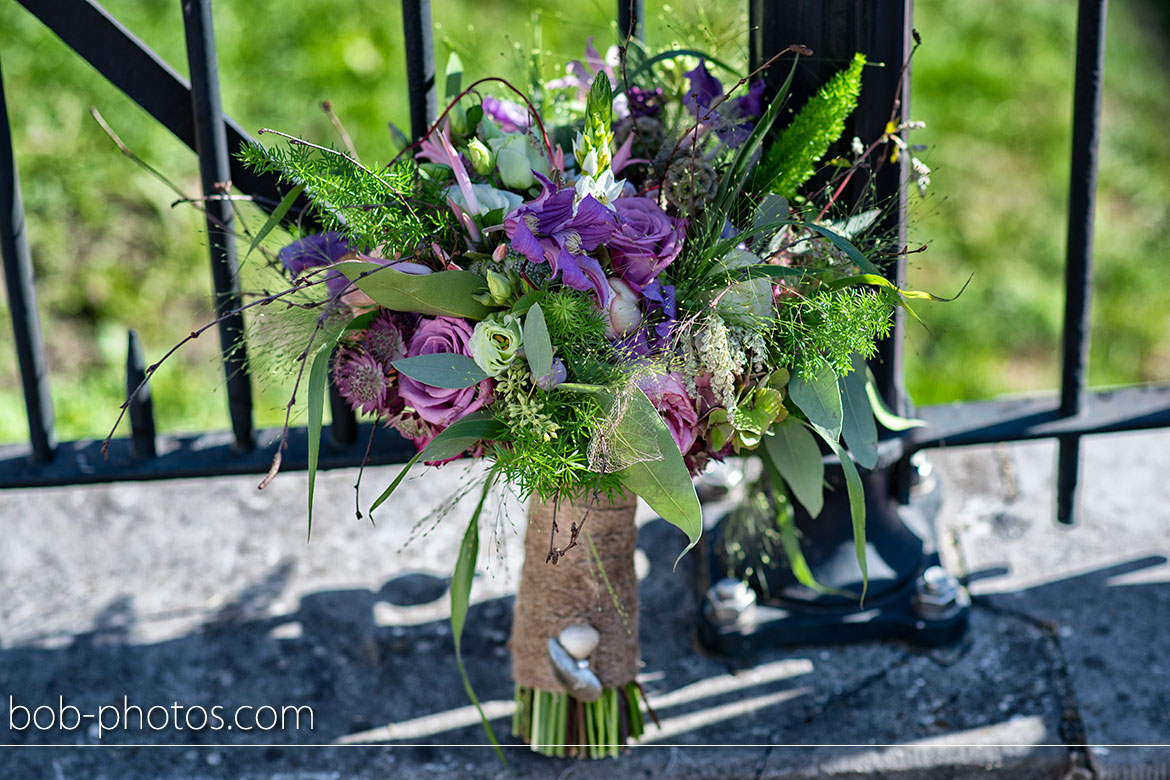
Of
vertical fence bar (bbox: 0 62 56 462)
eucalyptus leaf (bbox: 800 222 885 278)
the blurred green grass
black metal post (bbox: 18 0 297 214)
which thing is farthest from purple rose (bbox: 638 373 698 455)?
the blurred green grass

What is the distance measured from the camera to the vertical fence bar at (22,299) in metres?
1.43

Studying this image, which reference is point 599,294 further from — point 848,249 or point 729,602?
point 729,602

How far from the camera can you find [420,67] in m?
1.39

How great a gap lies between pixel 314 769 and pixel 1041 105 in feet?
8.35

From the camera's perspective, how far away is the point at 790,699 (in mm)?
1519

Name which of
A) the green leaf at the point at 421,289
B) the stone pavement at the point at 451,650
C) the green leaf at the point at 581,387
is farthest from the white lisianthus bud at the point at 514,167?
the stone pavement at the point at 451,650

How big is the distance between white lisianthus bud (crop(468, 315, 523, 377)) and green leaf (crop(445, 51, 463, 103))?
345mm

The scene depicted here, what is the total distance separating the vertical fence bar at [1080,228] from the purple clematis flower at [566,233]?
2.40ft

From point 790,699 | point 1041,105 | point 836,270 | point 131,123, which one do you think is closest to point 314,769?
point 790,699

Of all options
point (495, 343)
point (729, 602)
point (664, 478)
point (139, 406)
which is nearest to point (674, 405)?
point (664, 478)

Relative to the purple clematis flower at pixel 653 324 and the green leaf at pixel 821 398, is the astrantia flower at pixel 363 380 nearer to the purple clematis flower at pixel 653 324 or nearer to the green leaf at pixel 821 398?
the purple clematis flower at pixel 653 324

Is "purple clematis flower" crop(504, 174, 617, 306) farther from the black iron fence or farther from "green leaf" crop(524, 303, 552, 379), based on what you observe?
the black iron fence

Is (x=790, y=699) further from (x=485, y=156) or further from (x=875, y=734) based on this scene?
(x=485, y=156)

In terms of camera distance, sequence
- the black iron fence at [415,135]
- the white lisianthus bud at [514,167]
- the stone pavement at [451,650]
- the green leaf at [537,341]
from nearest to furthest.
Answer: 1. the green leaf at [537,341]
2. the white lisianthus bud at [514,167]
3. the black iron fence at [415,135]
4. the stone pavement at [451,650]
